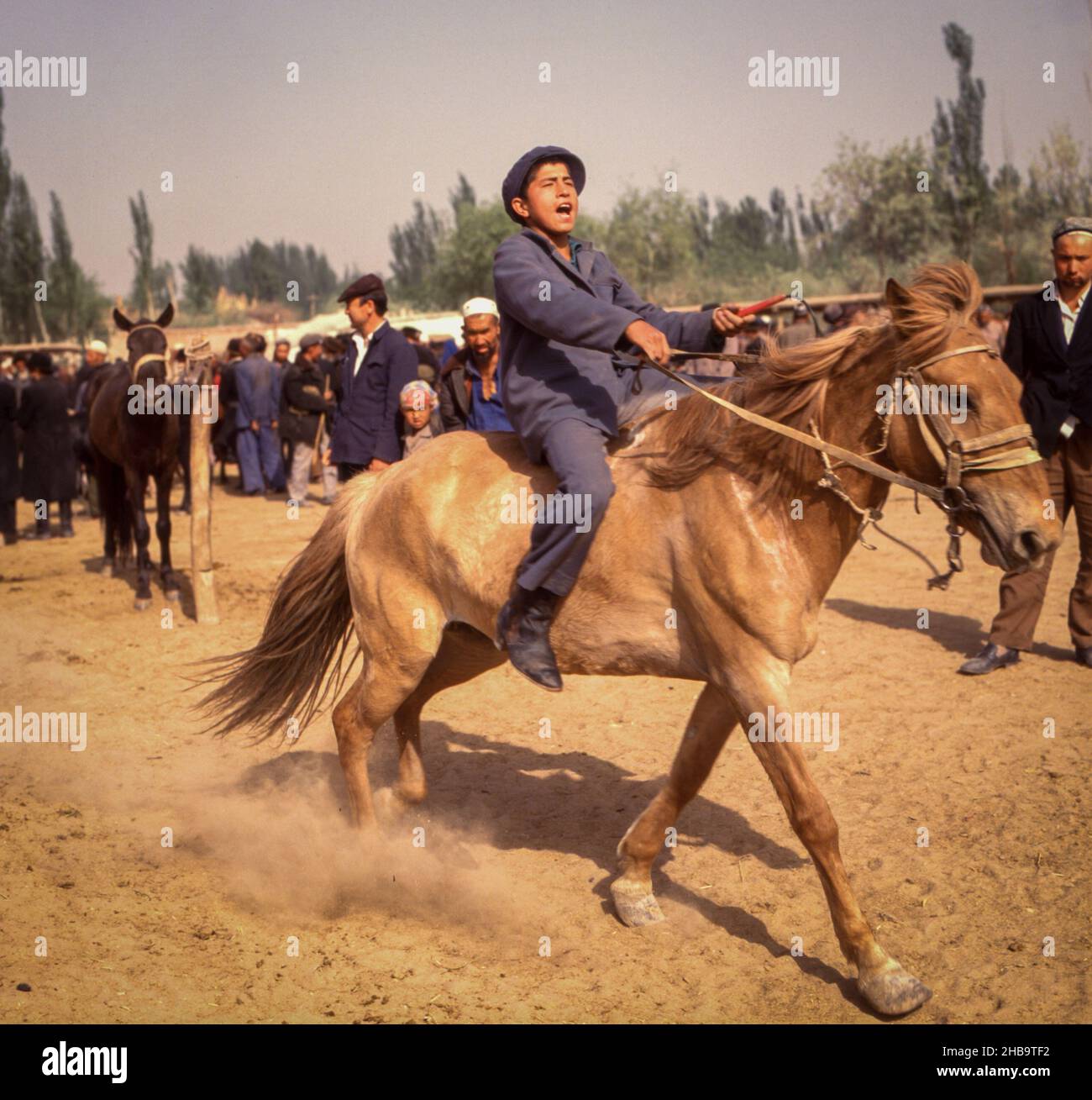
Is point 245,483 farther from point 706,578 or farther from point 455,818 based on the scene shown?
point 706,578

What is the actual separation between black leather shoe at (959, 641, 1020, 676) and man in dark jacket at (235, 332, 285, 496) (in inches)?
570

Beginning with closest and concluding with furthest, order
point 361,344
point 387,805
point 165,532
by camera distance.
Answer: point 387,805 → point 361,344 → point 165,532

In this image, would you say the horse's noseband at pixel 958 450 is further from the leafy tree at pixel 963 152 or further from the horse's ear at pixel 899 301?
the leafy tree at pixel 963 152

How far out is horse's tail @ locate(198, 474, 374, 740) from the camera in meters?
5.40

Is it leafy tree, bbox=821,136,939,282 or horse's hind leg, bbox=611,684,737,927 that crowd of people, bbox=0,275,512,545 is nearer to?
horse's hind leg, bbox=611,684,737,927

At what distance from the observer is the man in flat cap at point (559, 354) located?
3984 mm

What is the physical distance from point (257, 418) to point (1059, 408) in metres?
15.0

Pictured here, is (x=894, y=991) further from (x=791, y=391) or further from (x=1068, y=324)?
(x=1068, y=324)

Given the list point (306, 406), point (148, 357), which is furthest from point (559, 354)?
point (306, 406)

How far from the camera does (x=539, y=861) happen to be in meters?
5.11

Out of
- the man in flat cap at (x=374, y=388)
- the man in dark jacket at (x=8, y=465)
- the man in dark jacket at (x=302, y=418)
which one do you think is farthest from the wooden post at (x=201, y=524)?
the man in dark jacket at (x=302, y=418)

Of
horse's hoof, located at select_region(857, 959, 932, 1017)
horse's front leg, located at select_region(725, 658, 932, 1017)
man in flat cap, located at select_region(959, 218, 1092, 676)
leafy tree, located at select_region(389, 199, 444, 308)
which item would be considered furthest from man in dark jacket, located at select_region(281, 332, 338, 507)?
leafy tree, located at select_region(389, 199, 444, 308)

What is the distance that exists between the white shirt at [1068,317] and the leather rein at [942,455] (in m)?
4.13

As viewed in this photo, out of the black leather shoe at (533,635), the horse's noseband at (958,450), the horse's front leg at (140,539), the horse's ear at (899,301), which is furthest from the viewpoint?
the horse's front leg at (140,539)
